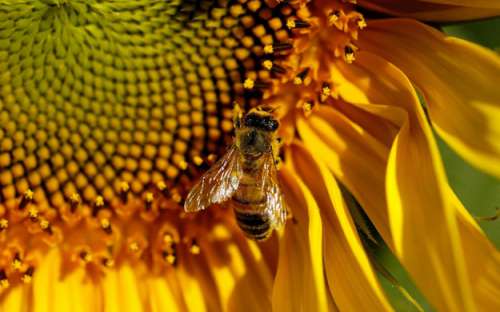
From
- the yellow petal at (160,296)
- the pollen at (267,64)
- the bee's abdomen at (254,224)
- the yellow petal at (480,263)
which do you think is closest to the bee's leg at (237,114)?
the pollen at (267,64)

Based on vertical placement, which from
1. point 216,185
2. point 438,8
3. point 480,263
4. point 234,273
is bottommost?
point 480,263

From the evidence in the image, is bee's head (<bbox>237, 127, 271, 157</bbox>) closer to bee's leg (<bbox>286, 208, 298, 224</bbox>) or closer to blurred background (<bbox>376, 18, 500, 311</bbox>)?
bee's leg (<bbox>286, 208, 298, 224</bbox>)

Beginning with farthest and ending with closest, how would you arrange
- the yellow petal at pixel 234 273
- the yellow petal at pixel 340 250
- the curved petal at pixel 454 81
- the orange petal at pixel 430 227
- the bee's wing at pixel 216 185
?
the yellow petal at pixel 234 273, the bee's wing at pixel 216 185, the yellow petal at pixel 340 250, the curved petal at pixel 454 81, the orange petal at pixel 430 227

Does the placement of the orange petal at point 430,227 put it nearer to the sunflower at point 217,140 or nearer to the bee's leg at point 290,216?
the sunflower at point 217,140

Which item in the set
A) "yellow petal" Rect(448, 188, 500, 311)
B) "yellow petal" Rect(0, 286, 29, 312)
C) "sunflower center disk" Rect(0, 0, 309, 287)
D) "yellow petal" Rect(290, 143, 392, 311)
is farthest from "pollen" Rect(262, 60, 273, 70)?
"yellow petal" Rect(0, 286, 29, 312)

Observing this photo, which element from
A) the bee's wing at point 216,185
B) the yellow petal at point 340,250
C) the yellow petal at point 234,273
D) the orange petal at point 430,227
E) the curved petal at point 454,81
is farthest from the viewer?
the yellow petal at point 234,273

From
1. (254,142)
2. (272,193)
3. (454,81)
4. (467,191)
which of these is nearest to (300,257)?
(272,193)

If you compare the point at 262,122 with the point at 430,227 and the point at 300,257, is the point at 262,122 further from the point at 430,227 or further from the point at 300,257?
the point at 430,227
